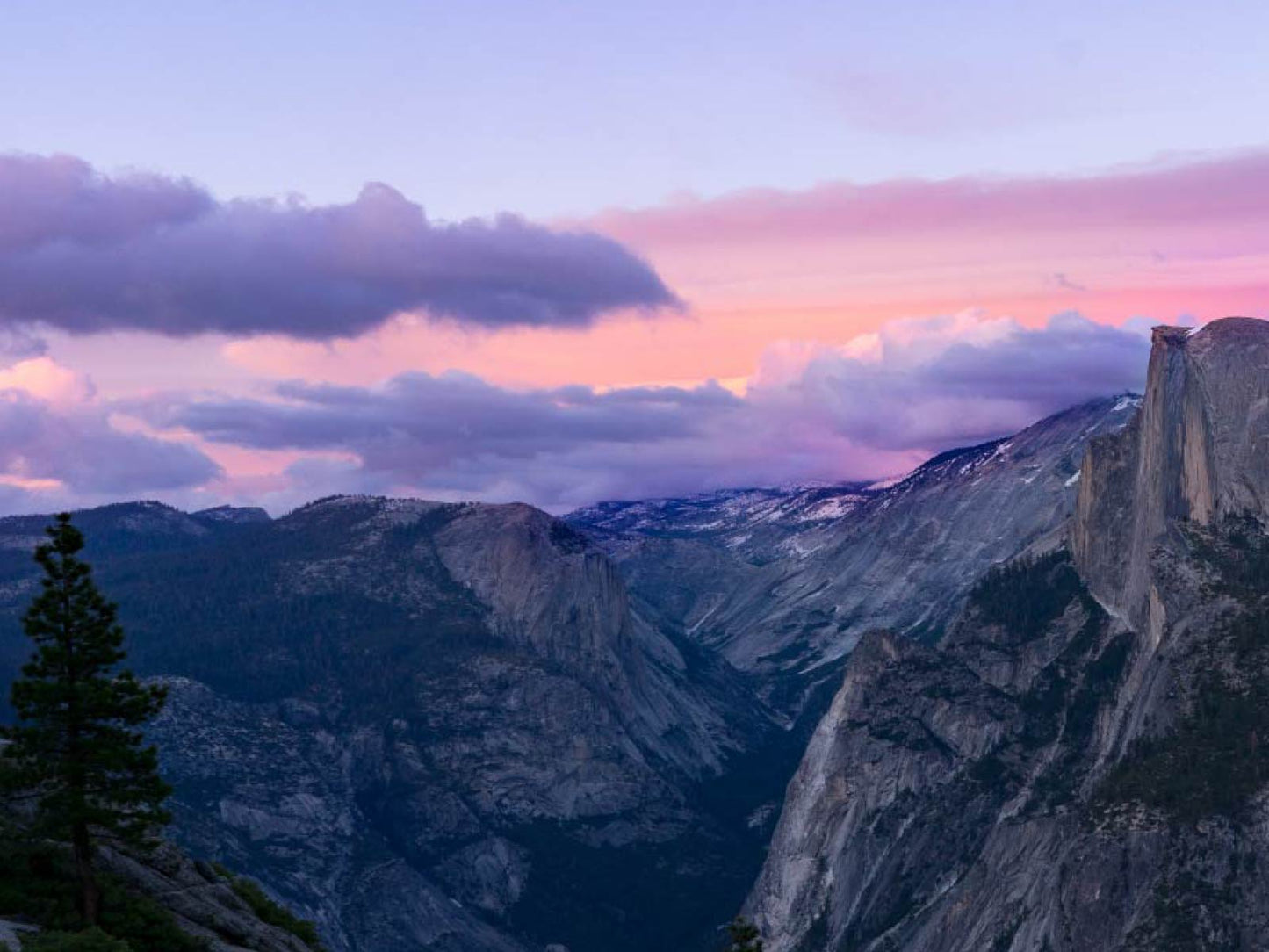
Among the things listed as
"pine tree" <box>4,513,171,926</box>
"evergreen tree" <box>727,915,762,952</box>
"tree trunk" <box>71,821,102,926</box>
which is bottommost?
"evergreen tree" <box>727,915,762,952</box>

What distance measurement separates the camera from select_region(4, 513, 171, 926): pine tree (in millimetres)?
89500

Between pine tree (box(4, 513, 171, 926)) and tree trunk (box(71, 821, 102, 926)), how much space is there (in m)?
0.04

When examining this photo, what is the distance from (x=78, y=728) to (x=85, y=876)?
7.19 m

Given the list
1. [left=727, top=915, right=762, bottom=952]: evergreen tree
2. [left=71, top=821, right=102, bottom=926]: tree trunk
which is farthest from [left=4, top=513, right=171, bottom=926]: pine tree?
[left=727, top=915, right=762, bottom=952]: evergreen tree

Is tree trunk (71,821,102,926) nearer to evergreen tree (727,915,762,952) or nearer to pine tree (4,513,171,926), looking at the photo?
pine tree (4,513,171,926)

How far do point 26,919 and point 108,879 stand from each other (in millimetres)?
7104

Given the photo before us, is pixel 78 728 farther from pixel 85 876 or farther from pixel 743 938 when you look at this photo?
pixel 743 938

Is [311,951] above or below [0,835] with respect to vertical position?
below

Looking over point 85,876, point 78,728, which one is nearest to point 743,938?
point 85,876

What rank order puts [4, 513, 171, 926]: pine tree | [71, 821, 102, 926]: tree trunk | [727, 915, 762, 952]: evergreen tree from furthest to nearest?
[727, 915, 762, 952]: evergreen tree < [71, 821, 102, 926]: tree trunk < [4, 513, 171, 926]: pine tree

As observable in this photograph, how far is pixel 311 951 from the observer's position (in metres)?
108

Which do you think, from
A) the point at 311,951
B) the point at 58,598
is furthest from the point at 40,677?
the point at 311,951

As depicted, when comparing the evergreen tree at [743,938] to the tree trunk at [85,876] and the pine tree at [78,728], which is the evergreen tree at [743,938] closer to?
the pine tree at [78,728]

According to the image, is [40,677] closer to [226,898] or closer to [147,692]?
[147,692]
